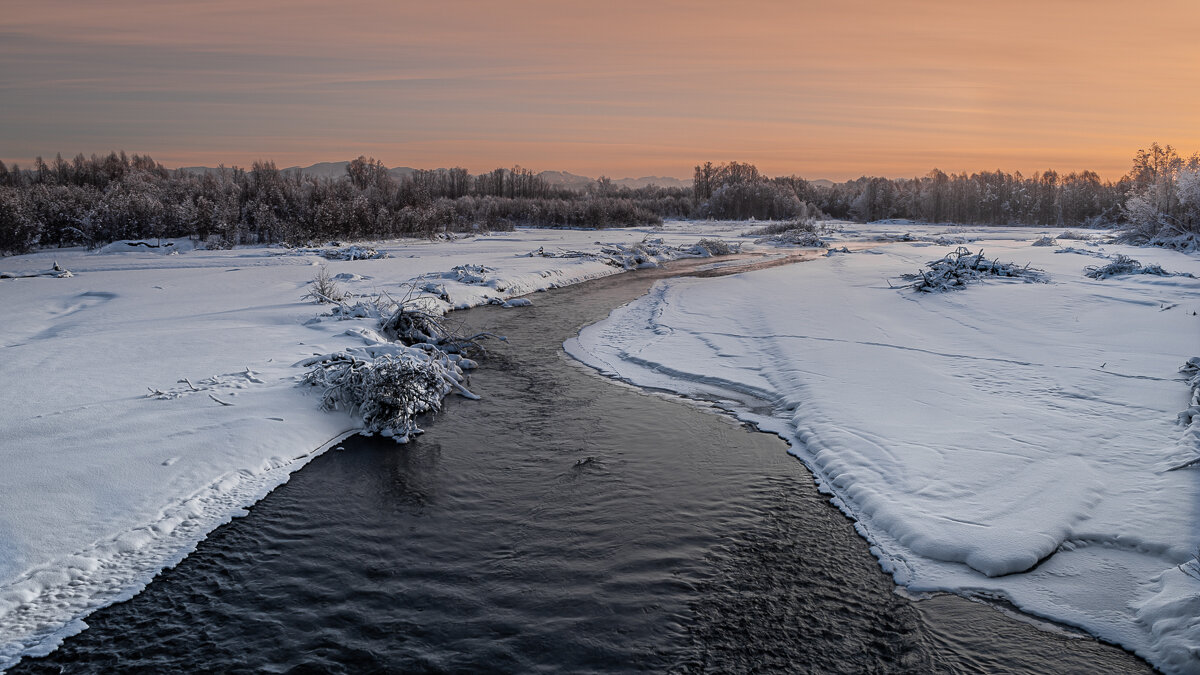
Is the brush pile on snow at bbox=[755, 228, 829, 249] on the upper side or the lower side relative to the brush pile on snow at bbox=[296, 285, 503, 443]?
upper

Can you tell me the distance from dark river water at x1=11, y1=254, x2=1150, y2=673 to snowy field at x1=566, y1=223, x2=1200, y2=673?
592 millimetres

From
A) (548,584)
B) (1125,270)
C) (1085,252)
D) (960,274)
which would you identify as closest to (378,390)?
(548,584)

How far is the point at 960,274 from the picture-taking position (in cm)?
2430

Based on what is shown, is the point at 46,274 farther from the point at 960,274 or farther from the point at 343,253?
the point at 960,274

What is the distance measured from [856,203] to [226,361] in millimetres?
117982

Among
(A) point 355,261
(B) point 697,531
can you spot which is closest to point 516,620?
(B) point 697,531

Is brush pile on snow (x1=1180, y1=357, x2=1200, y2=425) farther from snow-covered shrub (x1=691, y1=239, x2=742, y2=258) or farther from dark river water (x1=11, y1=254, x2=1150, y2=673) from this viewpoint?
snow-covered shrub (x1=691, y1=239, x2=742, y2=258)

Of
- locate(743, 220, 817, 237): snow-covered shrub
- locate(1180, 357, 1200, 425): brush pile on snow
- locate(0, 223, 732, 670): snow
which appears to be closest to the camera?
locate(0, 223, 732, 670): snow

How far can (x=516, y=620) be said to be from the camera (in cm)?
586

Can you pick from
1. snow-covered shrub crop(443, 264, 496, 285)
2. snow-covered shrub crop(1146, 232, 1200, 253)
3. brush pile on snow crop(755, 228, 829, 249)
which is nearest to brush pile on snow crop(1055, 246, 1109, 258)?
snow-covered shrub crop(1146, 232, 1200, 253)

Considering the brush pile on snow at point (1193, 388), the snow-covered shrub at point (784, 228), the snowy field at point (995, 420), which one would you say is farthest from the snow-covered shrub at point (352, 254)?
the snow-covered shrub at point (784, 228)

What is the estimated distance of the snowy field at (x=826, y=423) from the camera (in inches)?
252

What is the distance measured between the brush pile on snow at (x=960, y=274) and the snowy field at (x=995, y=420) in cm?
103

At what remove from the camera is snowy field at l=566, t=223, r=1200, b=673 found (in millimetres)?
6430
